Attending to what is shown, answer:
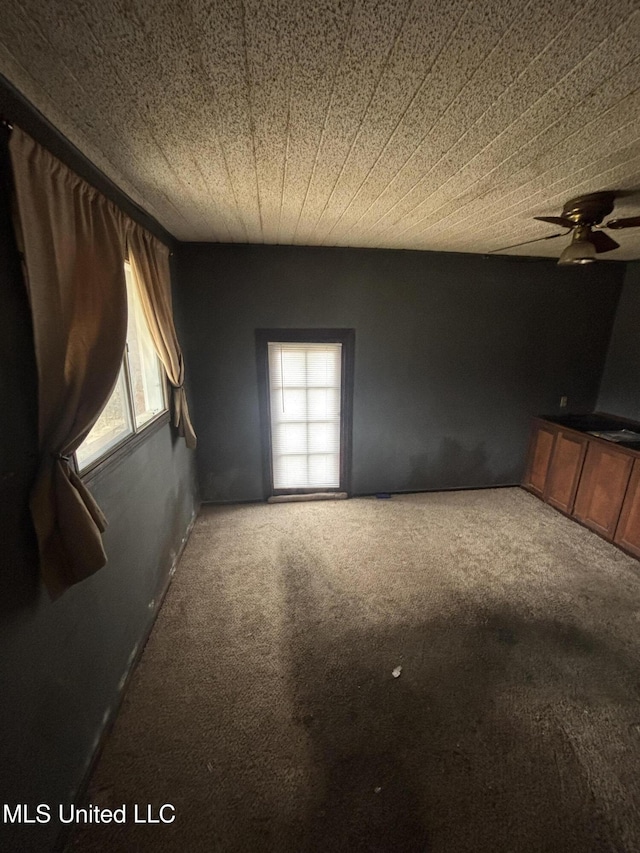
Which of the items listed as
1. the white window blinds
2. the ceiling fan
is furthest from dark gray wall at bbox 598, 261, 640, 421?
the white window blinds

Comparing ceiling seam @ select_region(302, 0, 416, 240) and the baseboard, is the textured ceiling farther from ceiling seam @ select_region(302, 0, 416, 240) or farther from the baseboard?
the baseboard

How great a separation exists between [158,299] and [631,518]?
398cm

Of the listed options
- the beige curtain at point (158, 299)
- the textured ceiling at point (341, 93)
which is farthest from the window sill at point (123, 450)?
the textured ceiling at point (341, 93)

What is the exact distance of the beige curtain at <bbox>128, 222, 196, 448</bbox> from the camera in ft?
5.97

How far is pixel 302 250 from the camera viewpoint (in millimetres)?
2910

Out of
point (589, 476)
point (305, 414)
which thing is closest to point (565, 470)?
point (589, 476)

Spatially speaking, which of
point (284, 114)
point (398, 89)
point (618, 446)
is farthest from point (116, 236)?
point (618, 446)

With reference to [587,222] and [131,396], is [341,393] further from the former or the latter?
[587,222]

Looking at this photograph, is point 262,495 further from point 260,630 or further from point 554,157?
point 554,157

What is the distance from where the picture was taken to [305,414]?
11.0ft

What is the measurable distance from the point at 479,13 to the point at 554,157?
0.90 meters

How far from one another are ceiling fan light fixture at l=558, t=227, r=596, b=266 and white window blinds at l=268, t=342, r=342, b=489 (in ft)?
6.04

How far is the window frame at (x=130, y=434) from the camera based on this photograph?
1409 mm

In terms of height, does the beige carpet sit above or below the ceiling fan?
below
